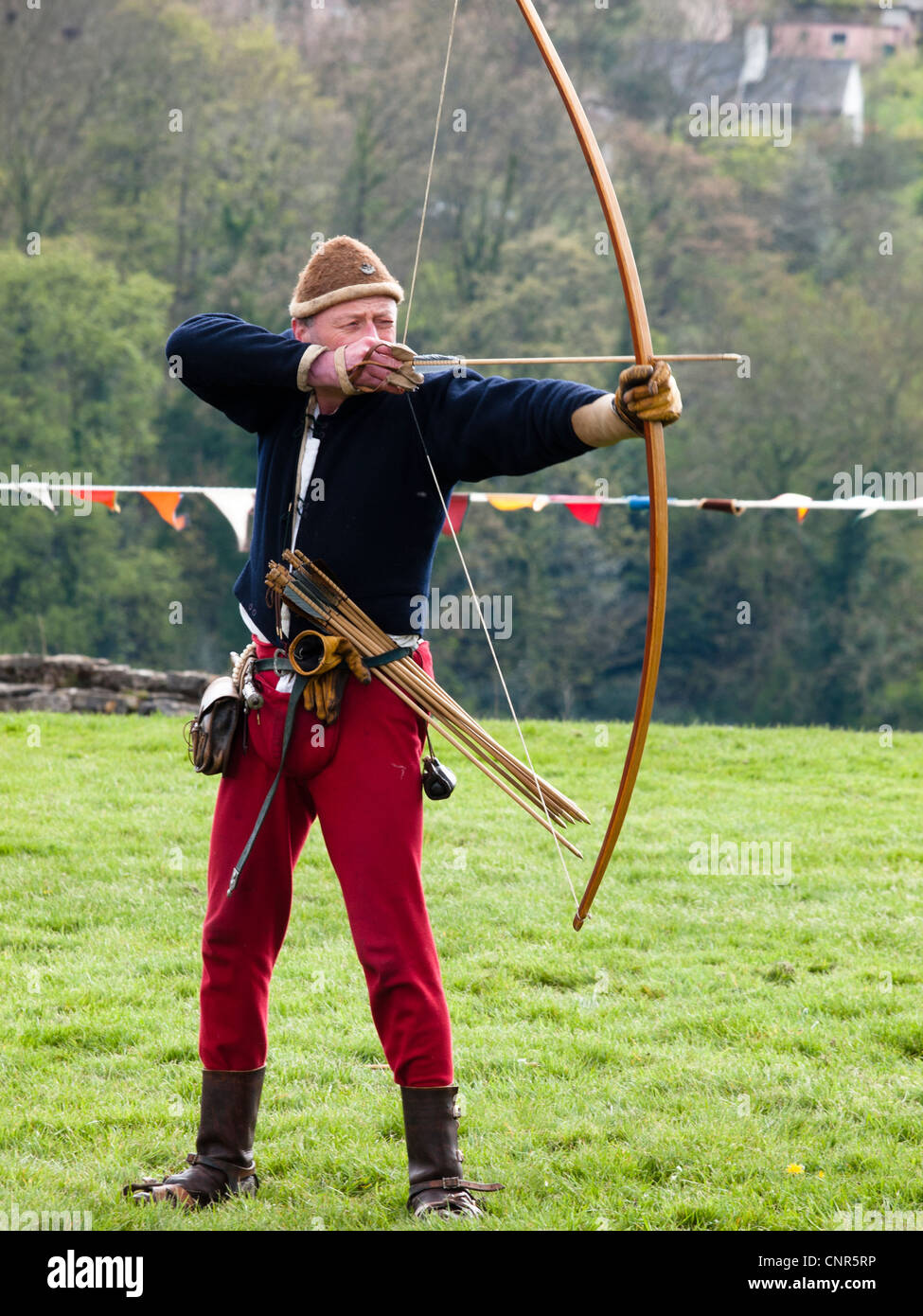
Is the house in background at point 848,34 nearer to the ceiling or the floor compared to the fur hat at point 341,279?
nearer to the ceiling

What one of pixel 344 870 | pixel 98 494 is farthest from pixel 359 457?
pixel 98 494

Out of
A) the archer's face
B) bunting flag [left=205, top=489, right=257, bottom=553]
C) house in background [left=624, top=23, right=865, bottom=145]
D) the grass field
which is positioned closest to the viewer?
the archer's face

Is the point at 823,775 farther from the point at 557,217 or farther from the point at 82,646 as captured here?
the point at 557,217

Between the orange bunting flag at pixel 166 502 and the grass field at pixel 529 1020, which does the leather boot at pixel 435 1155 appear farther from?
the orange bunting flag at pixel 166 502

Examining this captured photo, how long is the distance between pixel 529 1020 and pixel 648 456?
202cm

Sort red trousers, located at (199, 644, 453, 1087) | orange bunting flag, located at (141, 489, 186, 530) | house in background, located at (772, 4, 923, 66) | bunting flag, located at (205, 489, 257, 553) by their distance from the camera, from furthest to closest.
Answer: house in background, located at (772, 4, 923, 66), orange bunting flag, located at (141, 489, 186, 530), bunting flag, located at (205, 489, 257, 553), red trousers, located at (199, 644, 453, 1087)

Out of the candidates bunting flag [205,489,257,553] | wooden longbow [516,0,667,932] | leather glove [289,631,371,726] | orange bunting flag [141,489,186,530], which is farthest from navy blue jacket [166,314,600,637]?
orange bunting flag [141,489,186,530]

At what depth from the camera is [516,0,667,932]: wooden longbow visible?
2.54 m

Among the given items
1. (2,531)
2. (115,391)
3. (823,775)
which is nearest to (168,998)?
(823,775)

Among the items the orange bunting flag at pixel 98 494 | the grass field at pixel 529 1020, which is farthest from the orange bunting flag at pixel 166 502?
the grass field at pixel 529 1020

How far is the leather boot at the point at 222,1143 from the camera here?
2805 millimetres

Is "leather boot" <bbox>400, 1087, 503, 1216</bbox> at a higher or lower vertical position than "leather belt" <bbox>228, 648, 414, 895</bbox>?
lower

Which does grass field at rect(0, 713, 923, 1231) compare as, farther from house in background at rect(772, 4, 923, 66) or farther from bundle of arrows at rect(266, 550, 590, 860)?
house in background at rect(772, 4, 923, 66)

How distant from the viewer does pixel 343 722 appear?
9.11ft
